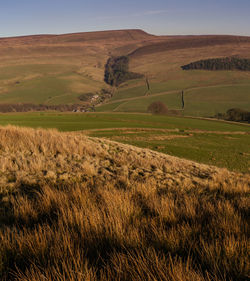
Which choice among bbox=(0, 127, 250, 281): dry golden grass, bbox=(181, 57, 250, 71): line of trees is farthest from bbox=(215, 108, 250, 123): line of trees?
bbox=(181, 57, 250, 71): line of trees

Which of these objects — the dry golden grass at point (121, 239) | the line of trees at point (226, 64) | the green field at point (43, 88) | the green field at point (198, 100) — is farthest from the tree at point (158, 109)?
the line of trees at point (226, 64)

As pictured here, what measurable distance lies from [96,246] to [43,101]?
14034 cm

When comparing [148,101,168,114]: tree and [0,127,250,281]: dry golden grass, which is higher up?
[0,127,250,281]: dry golden grass

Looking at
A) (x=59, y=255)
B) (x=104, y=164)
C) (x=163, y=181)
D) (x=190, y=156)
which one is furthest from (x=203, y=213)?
(x=190, y=156)

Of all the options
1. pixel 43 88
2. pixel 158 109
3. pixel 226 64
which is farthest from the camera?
pixel 226 64

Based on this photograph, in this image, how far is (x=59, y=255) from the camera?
2131 millimetres

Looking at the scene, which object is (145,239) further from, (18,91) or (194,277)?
(18,91)

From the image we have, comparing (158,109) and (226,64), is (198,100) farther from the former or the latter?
(226,64)

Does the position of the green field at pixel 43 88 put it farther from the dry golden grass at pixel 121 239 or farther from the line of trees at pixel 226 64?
the dry golden grass at pixel 121 239

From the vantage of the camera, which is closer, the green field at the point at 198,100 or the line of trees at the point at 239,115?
the line of trees at the point at 239,115

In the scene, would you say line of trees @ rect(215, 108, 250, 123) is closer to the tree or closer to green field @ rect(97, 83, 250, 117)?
the tree

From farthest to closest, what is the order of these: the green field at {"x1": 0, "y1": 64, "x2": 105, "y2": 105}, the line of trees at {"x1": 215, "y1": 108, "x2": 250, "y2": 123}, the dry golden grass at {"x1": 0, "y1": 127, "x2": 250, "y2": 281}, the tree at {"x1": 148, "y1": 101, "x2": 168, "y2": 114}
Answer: the green field at {"x1": 0, "y1": 64, "x2": 105, "y2": 105}
the tree at {"x1": 148, "y1": 101, "x2": 168, "y2": 114}
the line of trees at {"x1": 215, "y1": 108, "x2": 250, "y2": 123}
the dry golden grass at {"x1": 0, "y1": 127, "x2": 250, "y2": 281}

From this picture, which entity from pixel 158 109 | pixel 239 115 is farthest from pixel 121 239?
pixel 158 109

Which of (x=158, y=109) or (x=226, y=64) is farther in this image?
(x=226, y=64)
